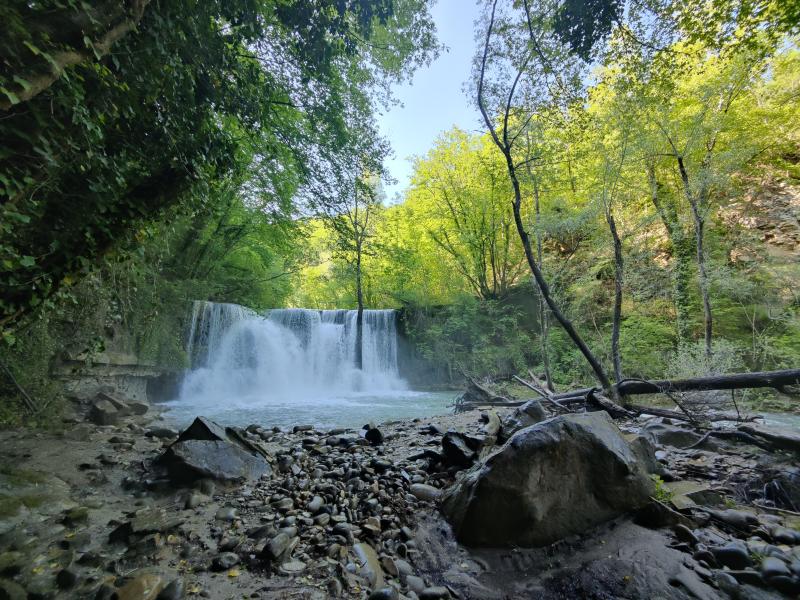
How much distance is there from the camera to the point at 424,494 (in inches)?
125

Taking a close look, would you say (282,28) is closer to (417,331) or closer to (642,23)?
(642,23)

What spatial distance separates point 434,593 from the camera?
197 centimetres

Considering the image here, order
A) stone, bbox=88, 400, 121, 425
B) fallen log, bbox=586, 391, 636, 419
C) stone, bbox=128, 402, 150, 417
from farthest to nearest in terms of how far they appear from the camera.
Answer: stone, bbox=128, 402, 150, 417
stone, bbox=88, 400, 121, 425
fallen log, bbox=586, 391, 636, 419

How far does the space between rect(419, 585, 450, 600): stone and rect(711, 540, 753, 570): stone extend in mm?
1650

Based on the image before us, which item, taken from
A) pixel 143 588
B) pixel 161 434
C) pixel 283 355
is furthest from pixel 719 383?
pixel 283 355

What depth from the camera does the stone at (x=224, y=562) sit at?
7.11 ft

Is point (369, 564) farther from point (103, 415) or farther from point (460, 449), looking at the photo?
point (103, 415)

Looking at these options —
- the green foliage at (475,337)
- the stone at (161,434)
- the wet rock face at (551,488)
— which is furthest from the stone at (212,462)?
the green foliage at (475,337)

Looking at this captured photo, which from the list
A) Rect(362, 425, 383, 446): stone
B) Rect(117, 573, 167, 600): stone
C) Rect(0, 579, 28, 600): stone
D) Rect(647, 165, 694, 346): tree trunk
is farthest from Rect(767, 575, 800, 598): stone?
Rect(647, 165, 694, 346): tree trunk

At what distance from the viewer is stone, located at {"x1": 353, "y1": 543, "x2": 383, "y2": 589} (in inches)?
82.6

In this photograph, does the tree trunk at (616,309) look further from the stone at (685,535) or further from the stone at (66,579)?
the stone at (66,579)

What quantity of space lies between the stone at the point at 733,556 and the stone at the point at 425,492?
197cm

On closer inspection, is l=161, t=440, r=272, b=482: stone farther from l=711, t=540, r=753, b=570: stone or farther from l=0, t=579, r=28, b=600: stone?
l=711, t=540, r=753, b=570: stone

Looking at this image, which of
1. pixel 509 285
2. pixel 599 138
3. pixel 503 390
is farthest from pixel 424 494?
pixel 509 285
